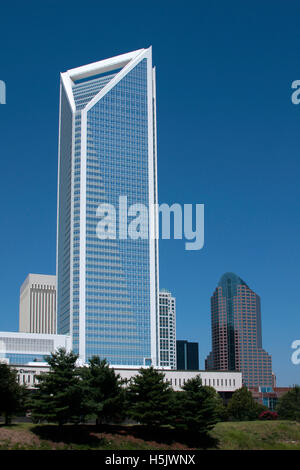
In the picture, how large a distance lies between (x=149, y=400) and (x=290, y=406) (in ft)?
207

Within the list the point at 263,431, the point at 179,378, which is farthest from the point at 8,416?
the point at 179,378

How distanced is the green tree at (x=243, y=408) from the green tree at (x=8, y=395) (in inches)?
2394

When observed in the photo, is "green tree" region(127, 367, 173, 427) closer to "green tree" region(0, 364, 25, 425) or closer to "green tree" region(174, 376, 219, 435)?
"green tree" region(174, 376, 219, 435)

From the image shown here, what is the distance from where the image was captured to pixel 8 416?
310ft

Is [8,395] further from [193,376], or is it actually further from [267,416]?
[193,376]

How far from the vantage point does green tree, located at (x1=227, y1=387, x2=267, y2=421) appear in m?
139

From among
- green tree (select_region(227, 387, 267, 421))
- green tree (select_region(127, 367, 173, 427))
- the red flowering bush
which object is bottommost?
the red flowering bush

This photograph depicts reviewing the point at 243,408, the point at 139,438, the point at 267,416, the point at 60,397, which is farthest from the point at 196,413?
the point at 243,408

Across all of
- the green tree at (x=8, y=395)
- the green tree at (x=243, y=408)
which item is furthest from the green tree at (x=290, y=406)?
the green tree at (x=8, y=395)

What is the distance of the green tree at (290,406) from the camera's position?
468ft

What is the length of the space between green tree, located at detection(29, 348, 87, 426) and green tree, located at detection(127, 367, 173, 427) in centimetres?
922

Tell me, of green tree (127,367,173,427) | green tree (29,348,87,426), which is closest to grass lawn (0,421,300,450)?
green tree (29,348,87,426)
